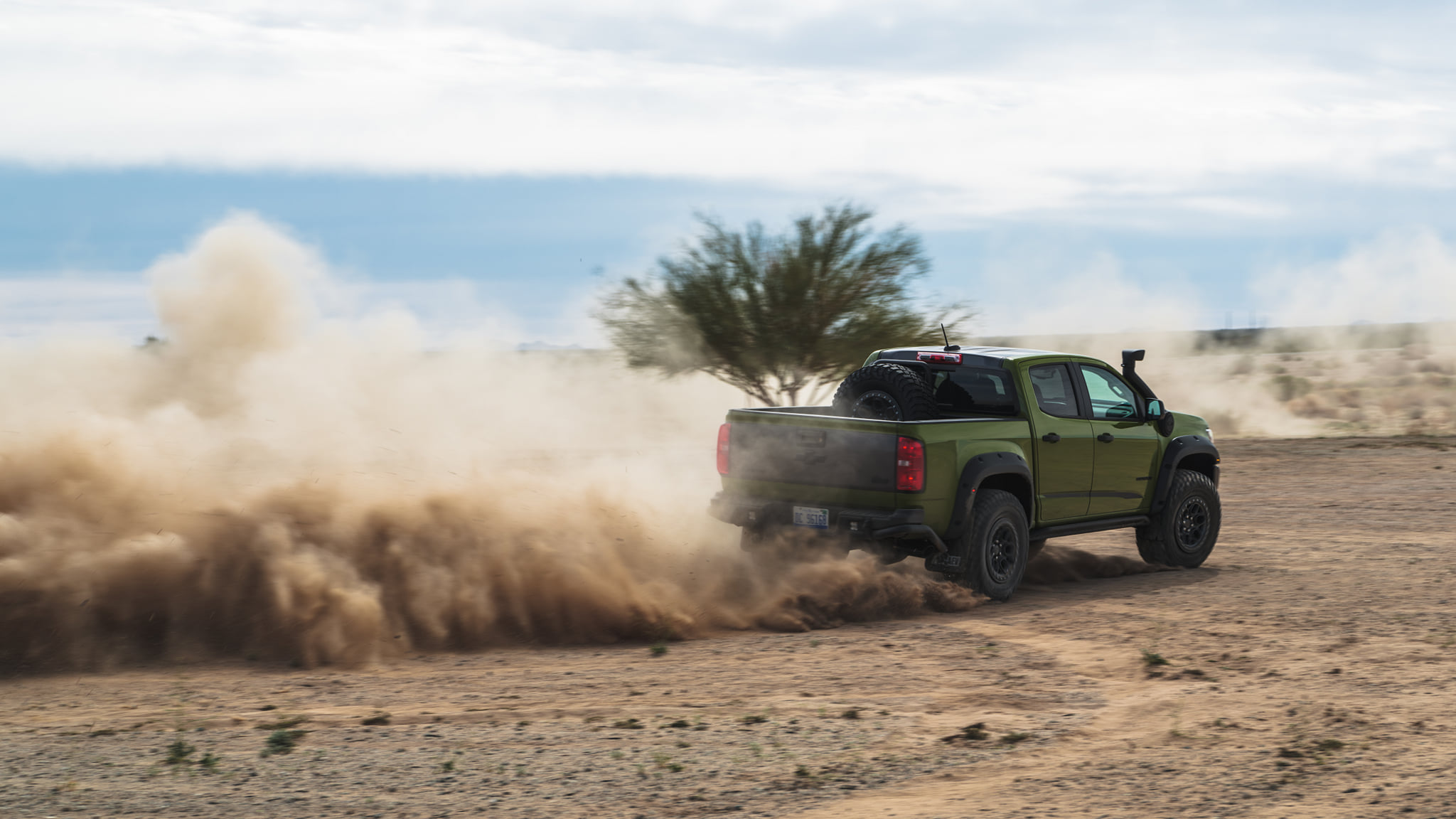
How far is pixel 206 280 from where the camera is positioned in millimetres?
32312

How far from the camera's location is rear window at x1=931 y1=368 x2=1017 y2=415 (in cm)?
1016

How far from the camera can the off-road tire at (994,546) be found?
9.51 m

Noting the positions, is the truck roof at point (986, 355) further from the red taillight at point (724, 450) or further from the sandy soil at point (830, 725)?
the sandy soil at point (830, 725)

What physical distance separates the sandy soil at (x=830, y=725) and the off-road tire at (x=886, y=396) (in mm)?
1591

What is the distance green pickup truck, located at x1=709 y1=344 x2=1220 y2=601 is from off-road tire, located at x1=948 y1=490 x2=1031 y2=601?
0.01 m

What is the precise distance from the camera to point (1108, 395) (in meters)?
11.0

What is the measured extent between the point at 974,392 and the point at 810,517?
192cm

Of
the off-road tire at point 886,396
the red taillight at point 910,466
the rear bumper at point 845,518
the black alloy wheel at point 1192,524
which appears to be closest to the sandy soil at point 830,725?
the rear bumper at point 845,518

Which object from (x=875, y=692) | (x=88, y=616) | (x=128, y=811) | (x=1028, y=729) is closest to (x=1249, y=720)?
(x=1028, y=729)

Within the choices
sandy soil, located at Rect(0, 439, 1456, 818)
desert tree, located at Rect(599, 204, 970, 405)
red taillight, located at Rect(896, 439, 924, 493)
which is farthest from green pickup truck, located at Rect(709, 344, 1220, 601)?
desert tree, located at Rect(599, 204, 970, 405)

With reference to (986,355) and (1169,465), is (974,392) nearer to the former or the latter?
(986,355)

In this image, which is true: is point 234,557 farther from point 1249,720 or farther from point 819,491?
point 1249,720

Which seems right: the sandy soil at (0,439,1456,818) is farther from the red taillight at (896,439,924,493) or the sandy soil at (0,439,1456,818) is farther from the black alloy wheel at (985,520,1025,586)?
the red taillight at (896,439,924,493)

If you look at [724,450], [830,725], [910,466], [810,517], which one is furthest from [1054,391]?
[830,725]
